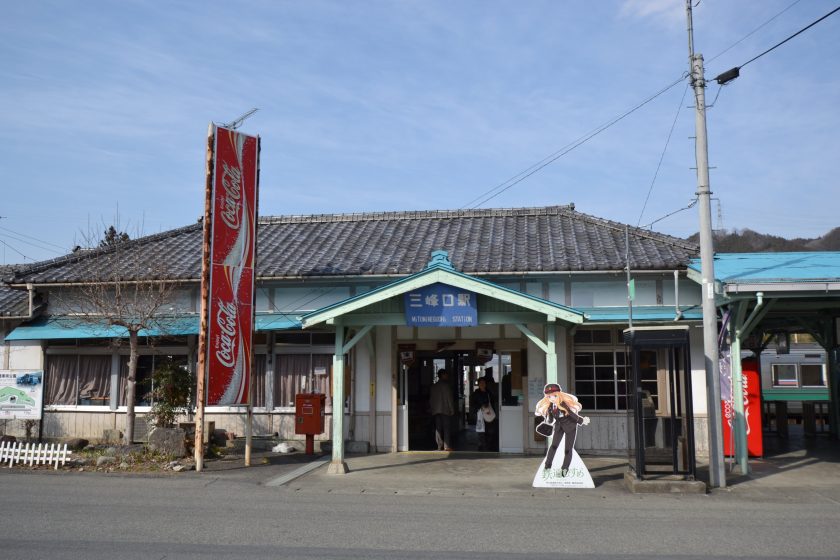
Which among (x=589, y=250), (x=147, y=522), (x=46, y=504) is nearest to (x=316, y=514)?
(x=147, y=522)

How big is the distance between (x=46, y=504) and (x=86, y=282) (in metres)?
7.63

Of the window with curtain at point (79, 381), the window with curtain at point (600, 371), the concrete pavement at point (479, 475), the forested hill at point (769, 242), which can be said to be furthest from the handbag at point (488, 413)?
the forested hill at point (769, 242)

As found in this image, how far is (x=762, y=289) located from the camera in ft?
39.0

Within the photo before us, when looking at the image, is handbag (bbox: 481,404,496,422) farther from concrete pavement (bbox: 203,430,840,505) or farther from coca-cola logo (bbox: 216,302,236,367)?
coca-cola logo (bbox: 216,302,236,367)

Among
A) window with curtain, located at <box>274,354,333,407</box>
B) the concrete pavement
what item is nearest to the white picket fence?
the concrete pavement

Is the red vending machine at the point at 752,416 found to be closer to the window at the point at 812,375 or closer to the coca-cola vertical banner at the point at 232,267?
the coca-cola vertical banner at the point at 232,267

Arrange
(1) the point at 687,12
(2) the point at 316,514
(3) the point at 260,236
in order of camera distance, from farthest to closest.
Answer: (3) the point at 260,236
(1) the point at 687,12
(2) the point at 316,514

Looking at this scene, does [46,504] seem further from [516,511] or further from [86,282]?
[86,282]

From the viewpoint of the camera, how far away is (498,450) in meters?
15.5

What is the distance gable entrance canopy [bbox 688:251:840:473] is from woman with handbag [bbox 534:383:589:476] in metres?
3.15

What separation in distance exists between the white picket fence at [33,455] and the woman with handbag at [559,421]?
8769 mm

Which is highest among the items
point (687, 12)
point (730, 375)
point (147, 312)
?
point (687, 12)

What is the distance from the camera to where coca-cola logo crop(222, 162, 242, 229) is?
13.3 m

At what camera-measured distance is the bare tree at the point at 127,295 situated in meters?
14.3
